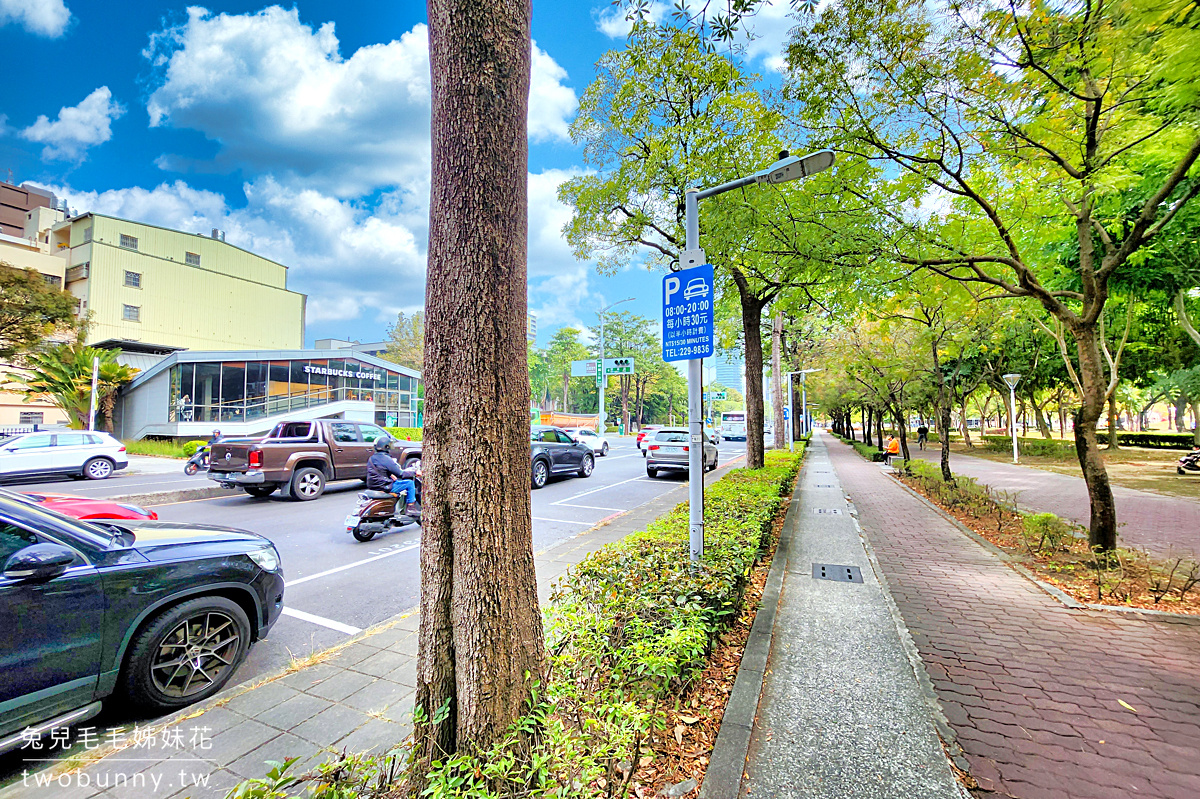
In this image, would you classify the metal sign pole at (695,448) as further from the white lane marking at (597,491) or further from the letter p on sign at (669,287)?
the white lane marking at (597,491)

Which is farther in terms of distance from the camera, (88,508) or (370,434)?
(370,434)

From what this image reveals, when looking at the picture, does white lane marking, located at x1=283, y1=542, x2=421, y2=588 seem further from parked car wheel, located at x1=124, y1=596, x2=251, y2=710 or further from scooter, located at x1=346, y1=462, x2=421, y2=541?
parked car wheel, located at x1=124, y1=596, x2=251, y2=710

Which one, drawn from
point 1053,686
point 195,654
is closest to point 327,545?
point 195,654

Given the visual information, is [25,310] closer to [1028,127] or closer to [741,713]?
[741,713]

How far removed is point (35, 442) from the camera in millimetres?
Answer: 14156

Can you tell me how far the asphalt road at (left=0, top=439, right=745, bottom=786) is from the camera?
4.07m

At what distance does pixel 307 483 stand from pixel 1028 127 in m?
13.7

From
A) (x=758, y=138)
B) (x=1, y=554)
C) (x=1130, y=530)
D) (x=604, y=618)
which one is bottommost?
(x=1130, y=530)

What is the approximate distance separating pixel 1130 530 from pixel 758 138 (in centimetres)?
909

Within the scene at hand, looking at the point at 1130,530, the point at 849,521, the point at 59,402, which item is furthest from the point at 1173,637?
the point at 59,402

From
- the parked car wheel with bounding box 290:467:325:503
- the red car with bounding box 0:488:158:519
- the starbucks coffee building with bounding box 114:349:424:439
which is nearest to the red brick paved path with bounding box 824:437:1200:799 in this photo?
the red car with bounding box 0:488:158:519

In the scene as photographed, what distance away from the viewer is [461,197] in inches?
86.0

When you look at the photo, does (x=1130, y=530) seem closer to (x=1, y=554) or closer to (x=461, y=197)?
(x=461, y=197)

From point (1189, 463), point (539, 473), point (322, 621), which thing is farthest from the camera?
point (1189, 463)
